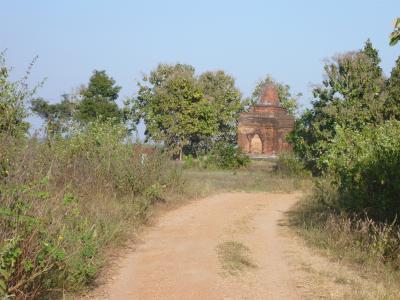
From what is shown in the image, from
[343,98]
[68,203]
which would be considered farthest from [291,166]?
[68,203]

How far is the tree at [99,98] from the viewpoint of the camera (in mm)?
40406

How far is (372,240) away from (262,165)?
22.9 meters

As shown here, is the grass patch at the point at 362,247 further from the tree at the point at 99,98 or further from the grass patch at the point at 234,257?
the tree at the point at 99,98

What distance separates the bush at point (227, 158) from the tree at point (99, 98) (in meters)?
12.1

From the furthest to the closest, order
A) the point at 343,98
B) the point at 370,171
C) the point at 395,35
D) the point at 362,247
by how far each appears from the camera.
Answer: the point at 343,98
the point at 370,171
the point at 362,247
the point at 395,35

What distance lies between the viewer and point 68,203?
5.96 m

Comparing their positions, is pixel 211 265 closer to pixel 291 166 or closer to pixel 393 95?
pixel 393 95

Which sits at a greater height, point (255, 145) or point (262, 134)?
point (262, 134)

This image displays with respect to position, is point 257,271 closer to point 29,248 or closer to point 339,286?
point 339,286

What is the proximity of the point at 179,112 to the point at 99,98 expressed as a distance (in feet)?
21.5

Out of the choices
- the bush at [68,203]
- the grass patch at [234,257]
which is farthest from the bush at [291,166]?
the grass patch at [234,257]

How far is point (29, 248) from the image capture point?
5023 mm

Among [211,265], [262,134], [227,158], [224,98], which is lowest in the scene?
[211,265]

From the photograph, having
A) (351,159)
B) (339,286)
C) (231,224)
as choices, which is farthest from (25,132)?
(351,159)
